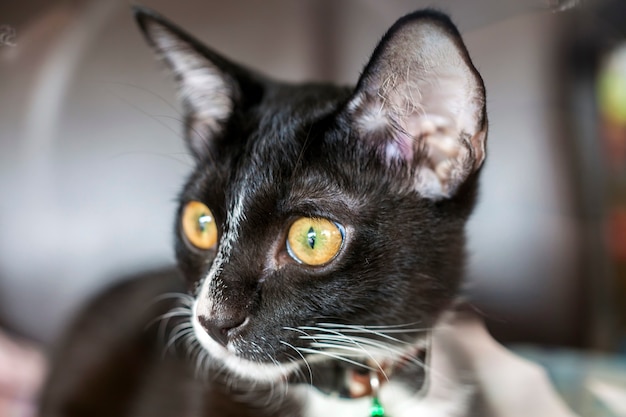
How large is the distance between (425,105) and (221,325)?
342 millimetres

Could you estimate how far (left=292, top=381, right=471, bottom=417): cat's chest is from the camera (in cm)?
79

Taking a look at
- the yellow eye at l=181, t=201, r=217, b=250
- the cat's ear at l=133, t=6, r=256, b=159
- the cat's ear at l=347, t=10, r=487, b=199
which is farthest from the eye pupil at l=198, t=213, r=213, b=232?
the cat's ear at l=347, t=10, r=487, b=199

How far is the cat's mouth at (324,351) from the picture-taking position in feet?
2.27

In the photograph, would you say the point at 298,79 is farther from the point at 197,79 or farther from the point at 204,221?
the point at 204,221

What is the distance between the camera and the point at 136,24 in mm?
817

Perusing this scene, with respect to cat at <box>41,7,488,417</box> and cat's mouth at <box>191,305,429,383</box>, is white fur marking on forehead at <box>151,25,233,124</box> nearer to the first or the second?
cat at <box>41,7,488,417</box>

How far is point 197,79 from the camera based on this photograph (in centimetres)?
84

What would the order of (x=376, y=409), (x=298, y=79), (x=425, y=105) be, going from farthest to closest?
(x=298, y=79) → (x=376, y=409) → (x=425, y=105)

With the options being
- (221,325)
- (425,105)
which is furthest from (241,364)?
(425,105)

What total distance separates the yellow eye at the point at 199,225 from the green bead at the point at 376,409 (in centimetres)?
30

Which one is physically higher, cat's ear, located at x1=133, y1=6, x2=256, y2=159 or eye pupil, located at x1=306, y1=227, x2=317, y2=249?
cat's ear, located at x1=133, y1=6, x2=256, y2=159

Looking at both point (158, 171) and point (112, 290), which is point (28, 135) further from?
point (112, 290)

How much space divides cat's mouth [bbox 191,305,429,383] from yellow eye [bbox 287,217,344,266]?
8 centimetres

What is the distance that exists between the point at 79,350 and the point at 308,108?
0.80 m
